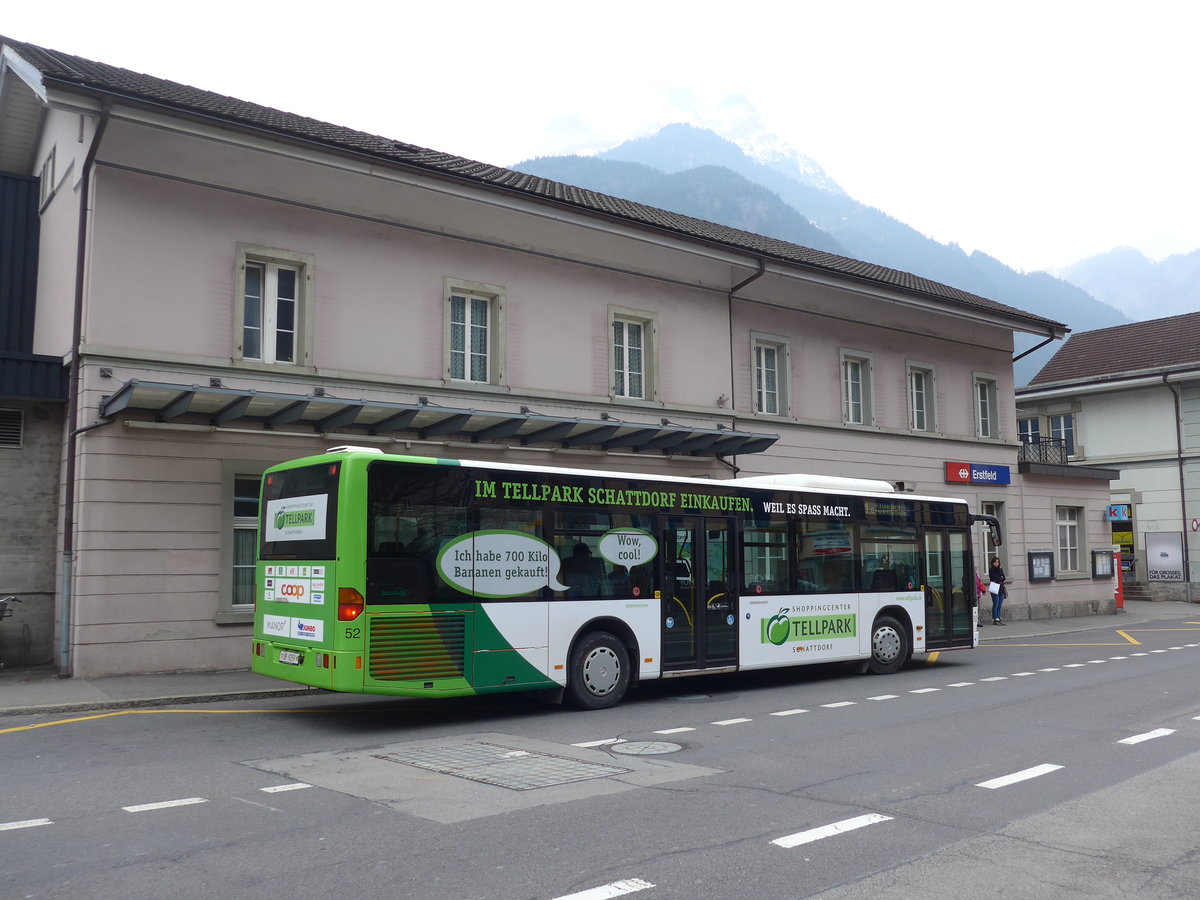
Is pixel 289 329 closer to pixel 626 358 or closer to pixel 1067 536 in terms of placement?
pixel 626 358

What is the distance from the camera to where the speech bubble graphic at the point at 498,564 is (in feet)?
35.4

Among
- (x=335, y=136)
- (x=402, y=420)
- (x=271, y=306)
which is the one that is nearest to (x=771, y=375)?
(x=402, y=420)

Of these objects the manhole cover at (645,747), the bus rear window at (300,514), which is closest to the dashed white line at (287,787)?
the manhole cover at (645,747)

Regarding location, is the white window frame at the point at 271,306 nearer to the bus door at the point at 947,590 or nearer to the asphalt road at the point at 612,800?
the asphalt road at the point at 612,800

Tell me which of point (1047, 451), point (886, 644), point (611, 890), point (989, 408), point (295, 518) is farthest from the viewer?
point (1047, 451)

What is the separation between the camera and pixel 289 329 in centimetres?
1620

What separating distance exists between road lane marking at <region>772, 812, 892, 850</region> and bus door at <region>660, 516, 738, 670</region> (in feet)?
19.5

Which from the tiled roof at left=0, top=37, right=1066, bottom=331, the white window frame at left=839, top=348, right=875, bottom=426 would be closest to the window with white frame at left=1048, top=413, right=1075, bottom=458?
the tiled roof at left=0, top=37, right=1066, bottom=331

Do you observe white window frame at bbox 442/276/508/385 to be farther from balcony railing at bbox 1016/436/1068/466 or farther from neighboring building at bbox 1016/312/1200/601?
neighboring building at bbox 1016/312/1200/601

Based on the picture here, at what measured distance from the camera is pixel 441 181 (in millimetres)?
16609

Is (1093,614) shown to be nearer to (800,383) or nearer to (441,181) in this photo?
(800,383)

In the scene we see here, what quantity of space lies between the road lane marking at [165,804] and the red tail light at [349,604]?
115 inches

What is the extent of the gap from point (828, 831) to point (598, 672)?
19.0ft

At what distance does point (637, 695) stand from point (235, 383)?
741cm
